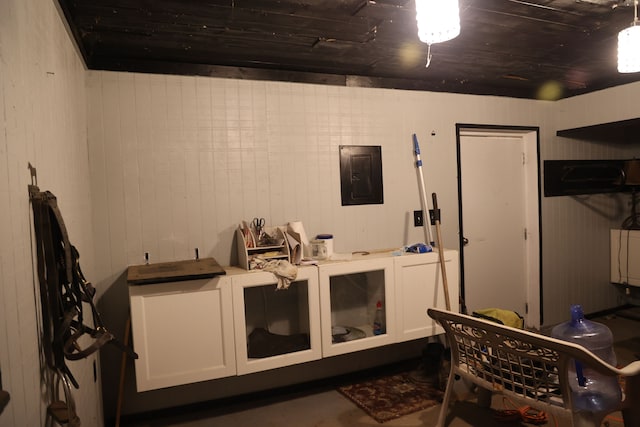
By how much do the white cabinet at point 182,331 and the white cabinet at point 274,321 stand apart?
0.06 meters

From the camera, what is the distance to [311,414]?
2.58m

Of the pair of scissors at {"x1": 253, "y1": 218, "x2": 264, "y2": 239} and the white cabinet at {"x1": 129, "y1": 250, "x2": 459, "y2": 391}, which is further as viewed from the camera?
the pair of scissors at {"x1": 253, "y1": 218, "x2": 264, "y2": 239}

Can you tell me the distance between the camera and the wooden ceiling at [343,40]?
78.9 inches

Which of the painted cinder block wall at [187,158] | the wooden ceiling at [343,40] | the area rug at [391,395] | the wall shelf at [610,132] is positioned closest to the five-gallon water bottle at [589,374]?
the area rug at [391,395]

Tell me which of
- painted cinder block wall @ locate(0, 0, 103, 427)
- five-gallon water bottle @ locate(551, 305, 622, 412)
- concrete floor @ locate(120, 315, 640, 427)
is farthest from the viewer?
concrete floor @ locate(120, 315, 640, 427)

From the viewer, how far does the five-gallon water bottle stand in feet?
5.58

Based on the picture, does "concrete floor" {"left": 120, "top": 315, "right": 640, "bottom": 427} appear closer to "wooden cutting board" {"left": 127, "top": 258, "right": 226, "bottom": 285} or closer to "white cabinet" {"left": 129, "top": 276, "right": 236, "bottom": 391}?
"white cabinet" {"left": 129, "top": 276, "right": 236, "bottom": 391}

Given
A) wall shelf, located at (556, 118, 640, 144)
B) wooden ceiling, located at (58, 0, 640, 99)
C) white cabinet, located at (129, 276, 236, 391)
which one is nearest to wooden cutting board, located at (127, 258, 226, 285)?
white cabinet, located at (129, 276, 236, 391)

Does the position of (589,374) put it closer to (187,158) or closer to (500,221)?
(500,221)

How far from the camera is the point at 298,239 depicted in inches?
100

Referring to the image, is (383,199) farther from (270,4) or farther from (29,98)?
(29,98)

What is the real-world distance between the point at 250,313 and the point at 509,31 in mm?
2246

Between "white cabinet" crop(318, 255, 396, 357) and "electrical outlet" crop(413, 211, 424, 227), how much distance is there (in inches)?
25.0

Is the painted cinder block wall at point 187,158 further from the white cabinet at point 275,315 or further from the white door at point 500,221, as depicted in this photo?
the white cabinet at point 275,315
